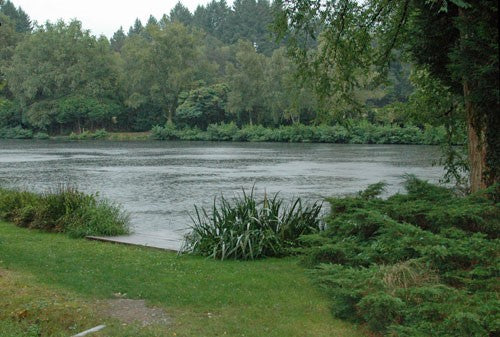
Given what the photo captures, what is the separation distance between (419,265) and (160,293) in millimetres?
2635

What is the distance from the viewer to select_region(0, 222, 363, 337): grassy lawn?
4980 mm

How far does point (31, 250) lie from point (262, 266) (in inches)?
138

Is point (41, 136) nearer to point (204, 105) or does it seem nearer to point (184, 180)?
point (204, 105)

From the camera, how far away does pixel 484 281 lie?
4.67 metres

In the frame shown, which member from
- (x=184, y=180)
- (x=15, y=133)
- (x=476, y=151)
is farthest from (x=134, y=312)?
(x=15, y=133)

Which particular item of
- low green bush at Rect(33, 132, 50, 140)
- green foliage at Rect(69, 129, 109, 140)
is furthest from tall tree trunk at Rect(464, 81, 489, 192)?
low green bush at Rect(33, 132, 50, 140)

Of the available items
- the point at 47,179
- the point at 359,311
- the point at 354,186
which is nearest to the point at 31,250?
the point at 359,311

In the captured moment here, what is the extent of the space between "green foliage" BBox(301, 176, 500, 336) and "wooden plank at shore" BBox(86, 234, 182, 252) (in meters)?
2.76

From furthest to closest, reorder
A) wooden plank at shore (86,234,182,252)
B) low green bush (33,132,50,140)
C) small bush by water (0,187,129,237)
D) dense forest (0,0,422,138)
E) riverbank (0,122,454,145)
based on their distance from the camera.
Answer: low green bush (33,132,50,140) < dense forest (0,0,422,138) < riverbank (0,122,454,145) < small bush by water (0,187,129,237) < wooden plank at shore (86,234,182,252)

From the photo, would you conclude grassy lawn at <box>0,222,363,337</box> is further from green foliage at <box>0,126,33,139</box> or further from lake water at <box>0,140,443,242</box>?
green foliage at <box>0,126,33,139</box>

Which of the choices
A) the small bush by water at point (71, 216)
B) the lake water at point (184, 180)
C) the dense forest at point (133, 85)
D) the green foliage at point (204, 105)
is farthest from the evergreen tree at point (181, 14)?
the small bush by water at point (71, 216)

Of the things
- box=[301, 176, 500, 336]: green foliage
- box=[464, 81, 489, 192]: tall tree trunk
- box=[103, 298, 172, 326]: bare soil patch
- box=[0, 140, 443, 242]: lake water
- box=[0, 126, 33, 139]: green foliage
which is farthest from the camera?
box=[0, 126, 33, 139]: green foliage

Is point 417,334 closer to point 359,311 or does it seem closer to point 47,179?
point 359,311

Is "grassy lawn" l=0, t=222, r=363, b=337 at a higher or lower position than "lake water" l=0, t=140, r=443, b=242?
higher
